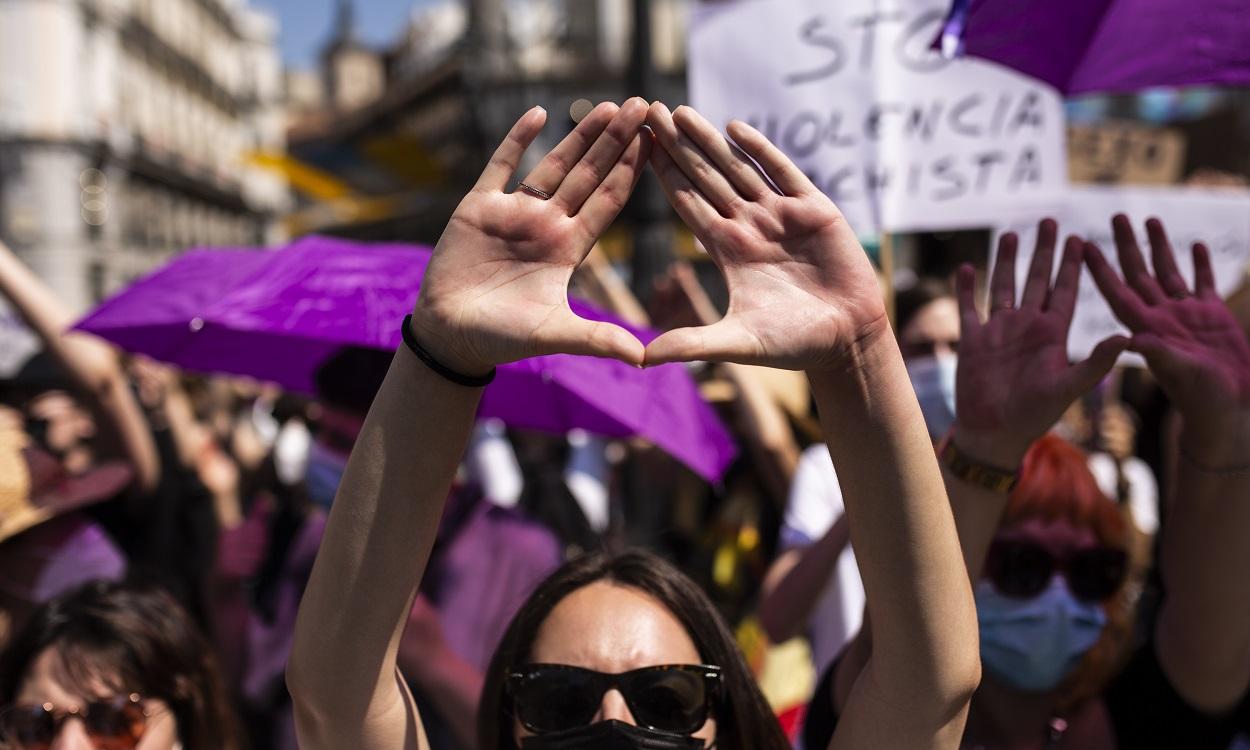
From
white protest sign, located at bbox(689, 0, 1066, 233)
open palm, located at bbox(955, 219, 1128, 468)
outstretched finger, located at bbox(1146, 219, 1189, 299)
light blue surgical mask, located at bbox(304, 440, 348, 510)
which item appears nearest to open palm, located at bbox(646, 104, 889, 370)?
open palm, located at bbox(955, 219, 1128, 468)

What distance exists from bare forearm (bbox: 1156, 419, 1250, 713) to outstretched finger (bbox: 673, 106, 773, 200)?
3.04 feet

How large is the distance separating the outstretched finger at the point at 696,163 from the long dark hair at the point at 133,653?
1330 millimetres

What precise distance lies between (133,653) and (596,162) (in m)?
1.28

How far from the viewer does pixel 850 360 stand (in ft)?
4.26

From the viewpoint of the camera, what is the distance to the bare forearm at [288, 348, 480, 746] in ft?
4.47

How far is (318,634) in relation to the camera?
1410 mm

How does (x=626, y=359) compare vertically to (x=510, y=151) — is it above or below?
below

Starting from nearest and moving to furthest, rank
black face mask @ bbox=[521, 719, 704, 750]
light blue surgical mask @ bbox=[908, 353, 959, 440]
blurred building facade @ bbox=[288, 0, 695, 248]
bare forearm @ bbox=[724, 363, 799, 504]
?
black face mask @ bbox=[521, 719, 704, 750] → light blue surgical mask @ bbox=[908, 353, 959, 440] → bare forearm @ bbox=[724, 363, 799, 504] → blurred building facade @ bbox=[288, 0, 695, 248]

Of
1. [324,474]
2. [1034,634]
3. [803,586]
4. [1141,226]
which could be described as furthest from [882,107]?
[324,474]

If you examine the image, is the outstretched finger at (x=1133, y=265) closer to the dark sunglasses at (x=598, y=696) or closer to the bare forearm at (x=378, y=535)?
the dark sunglasses at (x=598, y=696)

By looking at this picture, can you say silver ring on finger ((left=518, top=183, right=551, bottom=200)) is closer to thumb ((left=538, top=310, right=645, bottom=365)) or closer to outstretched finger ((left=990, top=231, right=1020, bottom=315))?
thumb ((left=538, top=310, right=645, bottom=365))

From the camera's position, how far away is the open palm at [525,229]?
50.0 inches

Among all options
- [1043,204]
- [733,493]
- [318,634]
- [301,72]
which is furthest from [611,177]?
[301,72]

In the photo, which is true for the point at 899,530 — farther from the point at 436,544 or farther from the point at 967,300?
the point at 436,544
